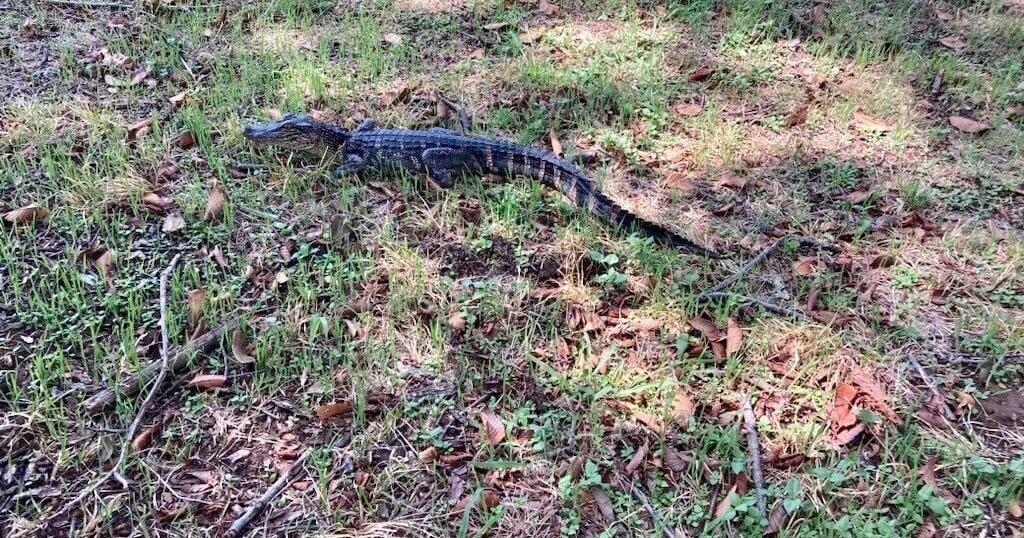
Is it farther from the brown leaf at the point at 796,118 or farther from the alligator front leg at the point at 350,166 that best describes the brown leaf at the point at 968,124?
the alligator front leg at the point at 350,166

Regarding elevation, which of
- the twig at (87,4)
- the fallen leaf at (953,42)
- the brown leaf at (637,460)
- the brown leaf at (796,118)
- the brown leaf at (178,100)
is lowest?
the brown leaf at (637,460)

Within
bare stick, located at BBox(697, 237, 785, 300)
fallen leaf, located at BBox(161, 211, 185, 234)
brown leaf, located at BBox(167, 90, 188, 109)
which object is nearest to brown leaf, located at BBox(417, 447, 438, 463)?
bare stick, located at BBox(697, 237, 785, 300)

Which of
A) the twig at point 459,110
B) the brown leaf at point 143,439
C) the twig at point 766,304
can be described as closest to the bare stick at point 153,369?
the brown leaf at point 143,439

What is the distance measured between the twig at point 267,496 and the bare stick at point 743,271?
165cm

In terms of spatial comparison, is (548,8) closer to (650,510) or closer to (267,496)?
(650,510)

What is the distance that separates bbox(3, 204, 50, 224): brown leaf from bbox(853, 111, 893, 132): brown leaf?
14.6 ft

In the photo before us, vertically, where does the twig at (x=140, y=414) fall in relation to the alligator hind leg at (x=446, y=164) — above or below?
below

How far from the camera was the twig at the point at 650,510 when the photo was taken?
2391 mm

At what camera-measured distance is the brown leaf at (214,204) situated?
3.52 meters

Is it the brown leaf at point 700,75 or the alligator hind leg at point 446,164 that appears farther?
the brown leaf at point 700,75

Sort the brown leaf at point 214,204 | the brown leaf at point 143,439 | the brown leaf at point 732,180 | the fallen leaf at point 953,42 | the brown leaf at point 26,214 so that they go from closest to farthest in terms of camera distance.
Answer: the brown leaf at point 143,439 < the brown leaf at point 26,214 < the brown leaf at point 214,204 < the brown leaf at point 732,180 < the fallen leaf at point 953,42

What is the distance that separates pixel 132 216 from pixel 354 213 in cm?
108

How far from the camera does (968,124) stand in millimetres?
4238

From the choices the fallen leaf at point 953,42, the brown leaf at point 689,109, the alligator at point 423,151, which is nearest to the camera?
the alligator at point 423,151
